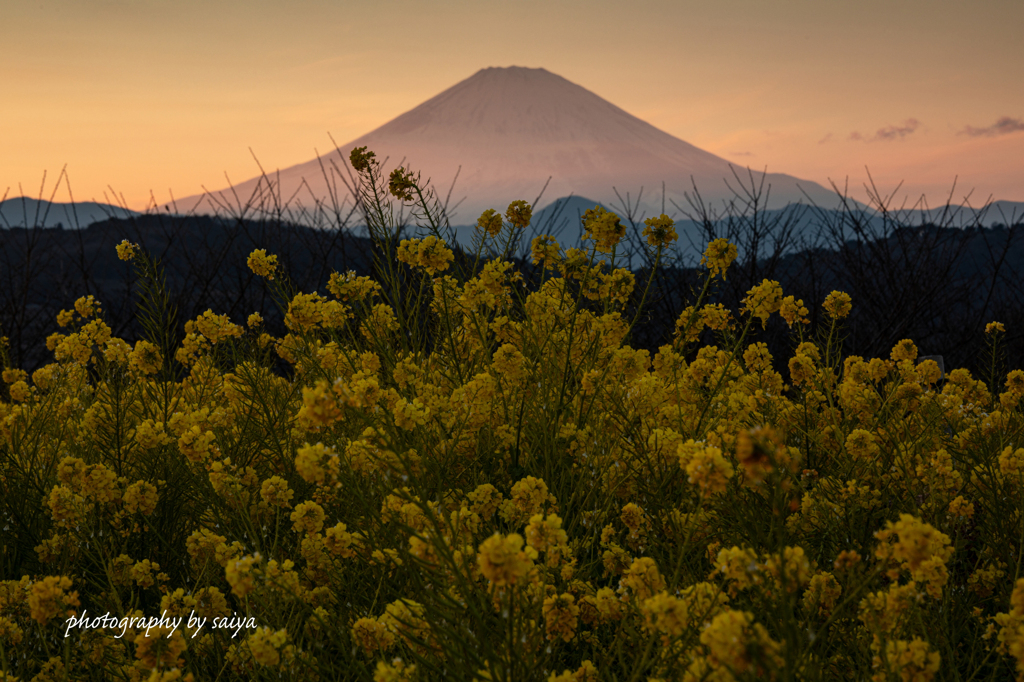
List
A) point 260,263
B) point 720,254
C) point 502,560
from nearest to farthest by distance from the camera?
1. point 502,560
2. point 720,254
3. point 260,263

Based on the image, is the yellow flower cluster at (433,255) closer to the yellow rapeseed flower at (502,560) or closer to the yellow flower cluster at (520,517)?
the yellow flower cluster at (520,517)

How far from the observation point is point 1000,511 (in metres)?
2.72

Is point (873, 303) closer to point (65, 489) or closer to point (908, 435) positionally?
point (908, 435)

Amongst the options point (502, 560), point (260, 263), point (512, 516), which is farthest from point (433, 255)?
point (502, 560)

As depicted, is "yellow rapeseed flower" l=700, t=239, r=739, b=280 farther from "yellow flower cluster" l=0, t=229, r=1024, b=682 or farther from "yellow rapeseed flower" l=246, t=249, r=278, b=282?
"yellow rapeseed flower" l=246, t=249, r=278, b=282

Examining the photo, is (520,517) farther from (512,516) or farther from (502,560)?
(502,560)

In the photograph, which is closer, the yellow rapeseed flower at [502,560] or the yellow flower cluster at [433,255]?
the yellow rapeseed flower at [502,560]

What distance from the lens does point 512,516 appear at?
2.40m

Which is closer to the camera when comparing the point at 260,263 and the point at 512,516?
the point at 512,516

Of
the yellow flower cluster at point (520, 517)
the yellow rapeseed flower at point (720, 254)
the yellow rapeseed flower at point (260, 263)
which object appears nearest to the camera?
the yellow flower cluster at point (520, 517)

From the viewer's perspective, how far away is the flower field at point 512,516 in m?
1.69

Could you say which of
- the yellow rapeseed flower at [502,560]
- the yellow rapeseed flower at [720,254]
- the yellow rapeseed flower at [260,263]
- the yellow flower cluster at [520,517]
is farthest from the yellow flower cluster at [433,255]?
the yellow rapeseed flower at [502,560]

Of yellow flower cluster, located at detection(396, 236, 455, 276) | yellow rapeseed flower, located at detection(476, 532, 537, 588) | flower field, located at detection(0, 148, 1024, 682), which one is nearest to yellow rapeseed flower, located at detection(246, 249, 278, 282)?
flower field, located at detection(0, 148, 1024, 682)

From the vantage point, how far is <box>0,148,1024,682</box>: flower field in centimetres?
169
